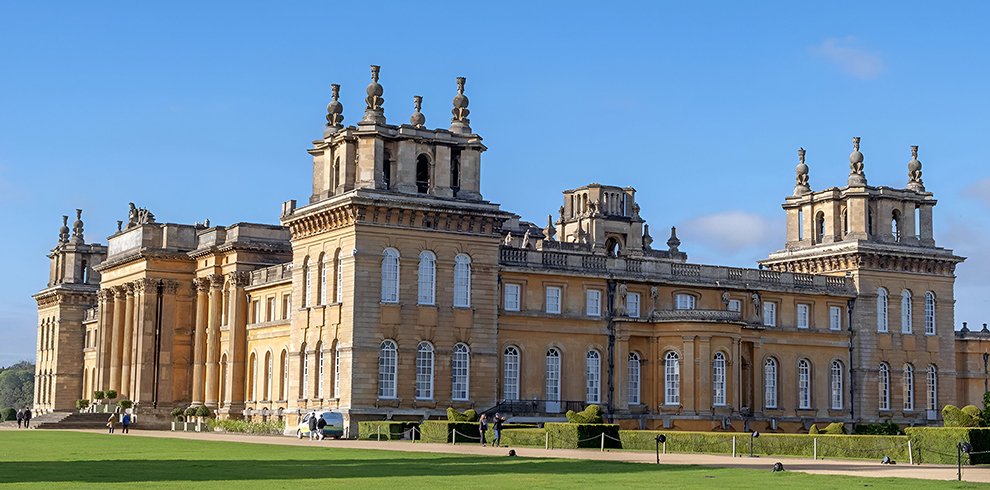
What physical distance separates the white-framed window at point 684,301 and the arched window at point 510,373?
9406 millimetres

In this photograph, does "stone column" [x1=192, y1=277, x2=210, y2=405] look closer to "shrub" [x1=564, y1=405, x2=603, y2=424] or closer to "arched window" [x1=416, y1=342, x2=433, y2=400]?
"arched window" [x1=416, y1=342, x2=433, y2=400]

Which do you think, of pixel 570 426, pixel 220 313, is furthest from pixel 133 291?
pixel 570 426

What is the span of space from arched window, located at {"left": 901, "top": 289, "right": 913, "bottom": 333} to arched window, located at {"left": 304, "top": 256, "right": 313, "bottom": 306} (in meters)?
31.9

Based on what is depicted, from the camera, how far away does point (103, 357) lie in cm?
8831

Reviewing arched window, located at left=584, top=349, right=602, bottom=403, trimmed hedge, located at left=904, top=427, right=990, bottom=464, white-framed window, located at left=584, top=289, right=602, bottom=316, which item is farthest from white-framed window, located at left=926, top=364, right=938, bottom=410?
trimmed hedge, located at left=904, top=427, right=990, bottom=464

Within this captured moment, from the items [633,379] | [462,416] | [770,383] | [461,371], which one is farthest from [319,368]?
[770,383]

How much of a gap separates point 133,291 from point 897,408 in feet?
141

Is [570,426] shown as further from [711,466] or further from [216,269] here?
[216,269]

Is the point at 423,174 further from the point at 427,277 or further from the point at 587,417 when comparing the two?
the point at 587,417

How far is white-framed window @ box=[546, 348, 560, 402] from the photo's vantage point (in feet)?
216

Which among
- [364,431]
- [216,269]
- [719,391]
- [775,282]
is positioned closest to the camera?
[364,431]

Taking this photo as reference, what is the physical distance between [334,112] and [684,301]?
63.8 feet

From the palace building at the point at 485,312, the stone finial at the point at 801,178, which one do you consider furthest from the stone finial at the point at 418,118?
the stone finial at the point at 801,178

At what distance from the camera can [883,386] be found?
245 feet
